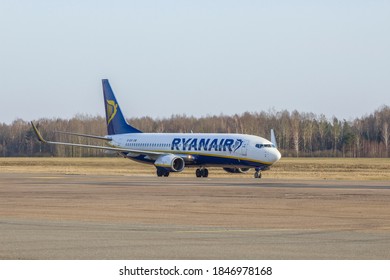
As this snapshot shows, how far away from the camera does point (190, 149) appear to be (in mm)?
70188

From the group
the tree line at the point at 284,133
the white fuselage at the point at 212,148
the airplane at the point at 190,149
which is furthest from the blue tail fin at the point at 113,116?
the tree line at the point at 284,133

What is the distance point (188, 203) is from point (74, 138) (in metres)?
147

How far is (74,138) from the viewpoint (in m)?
181

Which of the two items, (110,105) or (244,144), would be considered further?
(110,105)

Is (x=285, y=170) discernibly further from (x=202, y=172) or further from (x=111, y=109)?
(x=202, y=172)

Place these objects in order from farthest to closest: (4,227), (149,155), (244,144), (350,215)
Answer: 1. (149,155)
2. (244,144)
3. (350,215)
4. (4,227)

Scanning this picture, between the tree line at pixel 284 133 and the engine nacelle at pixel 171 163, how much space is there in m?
88.4

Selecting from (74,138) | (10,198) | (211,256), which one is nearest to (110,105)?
(10,198)

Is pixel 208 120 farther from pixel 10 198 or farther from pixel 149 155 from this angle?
pixel 10 198

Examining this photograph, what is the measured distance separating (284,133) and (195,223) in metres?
150

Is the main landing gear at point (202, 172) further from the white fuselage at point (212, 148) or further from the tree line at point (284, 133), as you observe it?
the tree line at point (284, 133)

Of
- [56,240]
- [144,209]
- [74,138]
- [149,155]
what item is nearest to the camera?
[56,240]

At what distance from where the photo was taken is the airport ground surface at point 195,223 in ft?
63.2

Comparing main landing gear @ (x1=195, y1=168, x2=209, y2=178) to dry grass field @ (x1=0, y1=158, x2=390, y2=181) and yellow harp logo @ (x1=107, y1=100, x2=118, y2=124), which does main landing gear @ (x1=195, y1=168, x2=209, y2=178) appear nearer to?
dry grass field @ (x1=0, y1=158, x2=390, y2=181)
